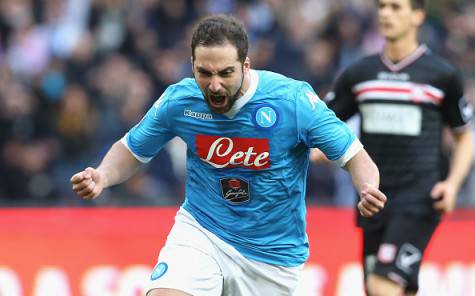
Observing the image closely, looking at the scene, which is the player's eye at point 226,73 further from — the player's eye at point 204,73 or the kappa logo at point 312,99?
the kappa logo at point 312,99

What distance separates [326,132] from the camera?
586 cm

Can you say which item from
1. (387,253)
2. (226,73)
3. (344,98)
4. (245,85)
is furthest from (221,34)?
(387,253)

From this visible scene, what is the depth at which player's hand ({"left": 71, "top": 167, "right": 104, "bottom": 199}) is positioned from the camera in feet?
19.0

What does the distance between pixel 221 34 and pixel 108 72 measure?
22.4 feet

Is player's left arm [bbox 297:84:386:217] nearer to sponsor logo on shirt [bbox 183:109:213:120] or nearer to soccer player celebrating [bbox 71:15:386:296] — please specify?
soccer player celebrating [bbox 71:15:386:296]

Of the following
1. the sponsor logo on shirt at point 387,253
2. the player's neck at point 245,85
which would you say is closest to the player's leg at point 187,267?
the player's neck at point 245,85

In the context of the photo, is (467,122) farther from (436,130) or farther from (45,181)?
(45,181)

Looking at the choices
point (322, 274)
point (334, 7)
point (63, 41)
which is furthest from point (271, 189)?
point (334, 7)

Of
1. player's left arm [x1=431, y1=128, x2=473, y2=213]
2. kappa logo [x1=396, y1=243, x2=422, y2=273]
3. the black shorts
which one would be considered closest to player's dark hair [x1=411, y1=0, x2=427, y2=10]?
player's left arm [x1=431, y1=128, x2=473, y2=213]

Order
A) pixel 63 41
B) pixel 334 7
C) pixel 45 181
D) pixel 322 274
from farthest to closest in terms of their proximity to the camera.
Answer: pixel 334 7
pixel 63 41
pixel 45 181
pixel 322 274

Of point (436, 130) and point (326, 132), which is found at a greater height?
point (326, 132)

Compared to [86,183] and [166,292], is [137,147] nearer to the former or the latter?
[86,183]

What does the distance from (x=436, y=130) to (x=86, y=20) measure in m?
6.09

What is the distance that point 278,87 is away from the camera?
19.6ft
